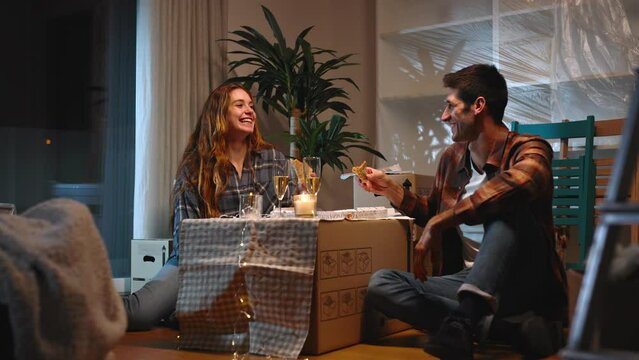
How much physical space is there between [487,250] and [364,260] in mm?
490

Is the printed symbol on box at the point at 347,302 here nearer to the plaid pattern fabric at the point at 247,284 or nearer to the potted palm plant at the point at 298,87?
the plaid pattern fabric at the point at 247,284

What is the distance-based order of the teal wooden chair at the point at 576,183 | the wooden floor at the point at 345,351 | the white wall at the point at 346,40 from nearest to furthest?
the wooden floor at the point at 345,351 → the teal wooden chair at the point at 576,183 → the white wall at the point at 346,40

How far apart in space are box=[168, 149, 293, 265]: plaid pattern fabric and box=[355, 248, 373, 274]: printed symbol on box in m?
0.46

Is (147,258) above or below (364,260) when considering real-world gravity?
below

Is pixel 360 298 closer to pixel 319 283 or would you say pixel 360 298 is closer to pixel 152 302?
pixel 319 283

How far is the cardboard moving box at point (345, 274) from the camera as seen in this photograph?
2379 mm

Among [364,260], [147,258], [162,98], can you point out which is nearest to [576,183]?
[364,260]

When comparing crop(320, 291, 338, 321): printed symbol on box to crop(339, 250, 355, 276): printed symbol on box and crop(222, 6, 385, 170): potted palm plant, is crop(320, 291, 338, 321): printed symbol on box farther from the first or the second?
crop(222, 6, 385, 170): potted palm plant

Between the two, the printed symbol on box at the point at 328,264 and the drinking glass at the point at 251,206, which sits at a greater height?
the drinking glass at the point at 251,206

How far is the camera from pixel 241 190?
2975 millimetres

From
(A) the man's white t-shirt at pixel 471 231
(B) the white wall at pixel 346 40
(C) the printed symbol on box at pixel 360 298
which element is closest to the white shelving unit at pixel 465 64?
(B) the white wall at pixel 346 40

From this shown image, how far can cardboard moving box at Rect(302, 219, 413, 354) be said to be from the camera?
238cm

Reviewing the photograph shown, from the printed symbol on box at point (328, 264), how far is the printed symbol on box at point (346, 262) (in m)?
0.04

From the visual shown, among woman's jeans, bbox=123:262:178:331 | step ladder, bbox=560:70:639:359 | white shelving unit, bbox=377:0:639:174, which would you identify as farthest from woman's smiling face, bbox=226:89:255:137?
step ladder, bbox=560:70:639:359
